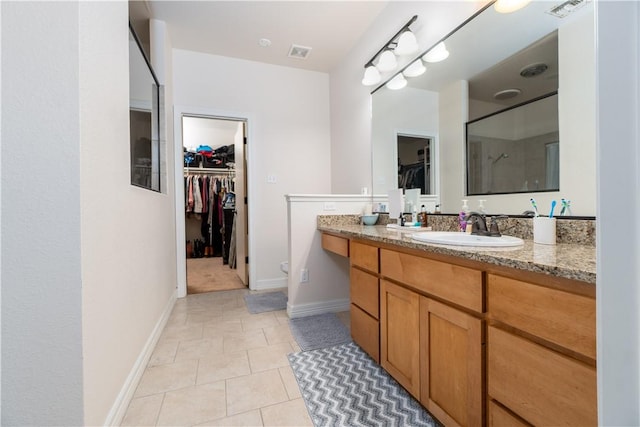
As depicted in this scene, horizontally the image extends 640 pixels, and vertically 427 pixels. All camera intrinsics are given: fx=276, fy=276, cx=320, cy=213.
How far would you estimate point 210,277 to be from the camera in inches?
155

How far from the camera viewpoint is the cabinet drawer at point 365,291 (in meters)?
1.61

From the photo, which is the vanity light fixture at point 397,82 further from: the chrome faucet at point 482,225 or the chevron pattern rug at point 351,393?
the chevron pattern rug at point 351,393

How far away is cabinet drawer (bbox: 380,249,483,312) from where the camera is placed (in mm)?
969

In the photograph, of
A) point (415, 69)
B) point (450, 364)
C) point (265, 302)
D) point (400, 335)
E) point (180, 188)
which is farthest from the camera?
point (180, 188)

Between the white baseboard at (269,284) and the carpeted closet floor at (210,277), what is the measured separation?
9.1 inches

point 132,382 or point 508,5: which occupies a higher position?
point 508,5

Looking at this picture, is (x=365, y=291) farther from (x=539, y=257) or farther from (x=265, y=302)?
(x=265, y=302)

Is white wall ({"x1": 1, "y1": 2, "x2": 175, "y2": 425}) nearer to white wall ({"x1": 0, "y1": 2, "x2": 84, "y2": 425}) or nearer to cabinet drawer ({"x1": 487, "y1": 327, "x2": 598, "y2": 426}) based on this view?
white wall ({"x1": 0, "y1": 2, "x2": 84, "y2": 425})

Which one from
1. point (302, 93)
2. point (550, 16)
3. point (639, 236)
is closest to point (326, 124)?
point (302, 93)

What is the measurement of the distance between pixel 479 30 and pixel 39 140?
215 cm

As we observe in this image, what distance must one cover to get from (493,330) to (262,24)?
9.91 feet

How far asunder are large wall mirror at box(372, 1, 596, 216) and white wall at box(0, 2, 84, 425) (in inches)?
73.0

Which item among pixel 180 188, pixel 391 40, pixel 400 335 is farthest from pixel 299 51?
pixel 400 335

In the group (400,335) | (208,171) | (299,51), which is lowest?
(400,335)
